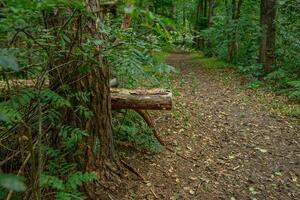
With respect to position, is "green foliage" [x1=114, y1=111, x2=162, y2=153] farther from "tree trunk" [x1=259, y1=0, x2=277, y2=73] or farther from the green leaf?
"tree trunk" [x1=259, y1=0, x2=277, y2=73]

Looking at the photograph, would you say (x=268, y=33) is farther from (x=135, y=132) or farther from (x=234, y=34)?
(x=135, y=132)

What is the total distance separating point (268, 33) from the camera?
36.7ft

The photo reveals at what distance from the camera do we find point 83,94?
135 inches

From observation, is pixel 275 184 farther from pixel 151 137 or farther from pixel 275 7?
pixel 275 7

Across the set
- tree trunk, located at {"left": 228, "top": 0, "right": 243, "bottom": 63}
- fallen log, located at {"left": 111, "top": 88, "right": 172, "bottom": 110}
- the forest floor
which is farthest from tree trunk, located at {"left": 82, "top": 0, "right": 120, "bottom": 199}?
tree trunk, located at {"left": 228, "top": 0, "right": 243, "bottom": 63}

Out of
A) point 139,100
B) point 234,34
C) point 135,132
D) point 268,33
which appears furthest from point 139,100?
point 234,34

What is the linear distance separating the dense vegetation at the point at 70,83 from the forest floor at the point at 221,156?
1.57ft

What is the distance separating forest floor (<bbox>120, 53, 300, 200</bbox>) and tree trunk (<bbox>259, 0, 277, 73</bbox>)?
346 cm

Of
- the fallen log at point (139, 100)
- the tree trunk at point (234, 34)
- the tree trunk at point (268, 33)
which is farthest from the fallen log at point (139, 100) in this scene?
the tree trunk at point (234, 34)

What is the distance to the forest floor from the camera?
4387 millimetres

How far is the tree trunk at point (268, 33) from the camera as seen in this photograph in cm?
1105

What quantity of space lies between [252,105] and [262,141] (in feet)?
7.97

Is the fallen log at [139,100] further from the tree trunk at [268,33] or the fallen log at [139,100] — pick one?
the tree trunk at [268,33]

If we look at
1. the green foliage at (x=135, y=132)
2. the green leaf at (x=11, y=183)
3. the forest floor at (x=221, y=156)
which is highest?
the green leaf at (x=11, y=183)
